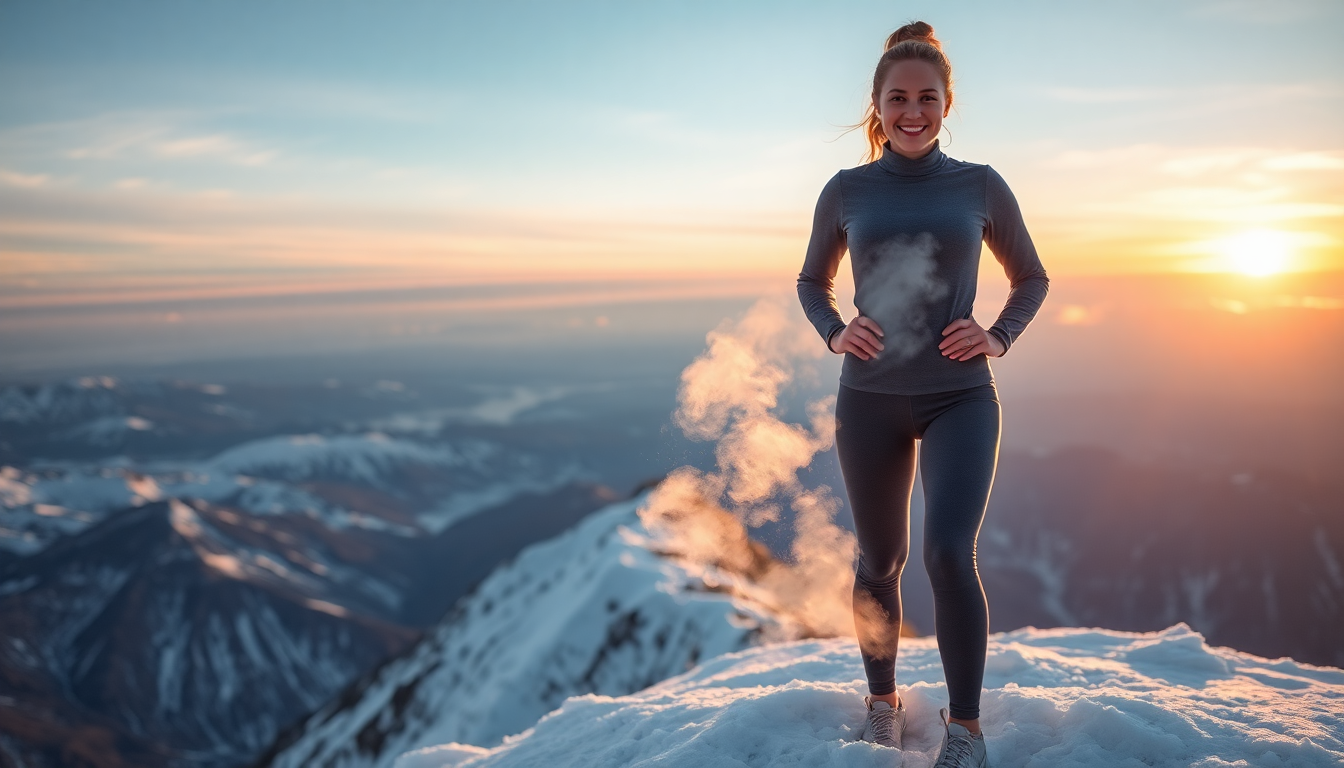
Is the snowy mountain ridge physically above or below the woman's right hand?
below

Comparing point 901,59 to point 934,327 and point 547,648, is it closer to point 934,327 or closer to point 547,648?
point 934,327

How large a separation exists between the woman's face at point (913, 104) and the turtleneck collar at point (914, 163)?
75mm

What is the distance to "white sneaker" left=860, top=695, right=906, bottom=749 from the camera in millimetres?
5633

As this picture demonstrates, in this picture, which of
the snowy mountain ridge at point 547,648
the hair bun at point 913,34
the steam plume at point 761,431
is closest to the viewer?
the hair bun at point 913,34

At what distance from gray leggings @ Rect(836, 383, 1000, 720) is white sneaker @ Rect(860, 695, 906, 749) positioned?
1.80 feet

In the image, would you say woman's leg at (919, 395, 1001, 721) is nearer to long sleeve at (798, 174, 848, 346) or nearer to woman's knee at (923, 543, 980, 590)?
woman's knee at (923, 543, 980, 590)

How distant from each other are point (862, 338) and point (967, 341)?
25.8 inches

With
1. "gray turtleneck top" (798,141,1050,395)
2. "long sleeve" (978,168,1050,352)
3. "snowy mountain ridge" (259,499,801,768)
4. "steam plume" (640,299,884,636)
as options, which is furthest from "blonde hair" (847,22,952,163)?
"snowy mountain ridge" (259,499,801,768)

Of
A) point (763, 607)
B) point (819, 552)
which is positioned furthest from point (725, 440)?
point (763, 607)

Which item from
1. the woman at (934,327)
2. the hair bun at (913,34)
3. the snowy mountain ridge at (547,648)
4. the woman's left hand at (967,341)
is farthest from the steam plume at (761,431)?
the snowy mountain ridge at (547,648)

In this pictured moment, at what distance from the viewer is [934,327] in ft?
16.0

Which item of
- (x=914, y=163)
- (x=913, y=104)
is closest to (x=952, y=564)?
(x=914, y=163)

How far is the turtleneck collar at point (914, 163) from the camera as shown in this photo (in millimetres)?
4984

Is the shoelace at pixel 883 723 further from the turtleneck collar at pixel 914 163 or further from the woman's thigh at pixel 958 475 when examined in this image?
the turtleneck collar at pixel 914 163
